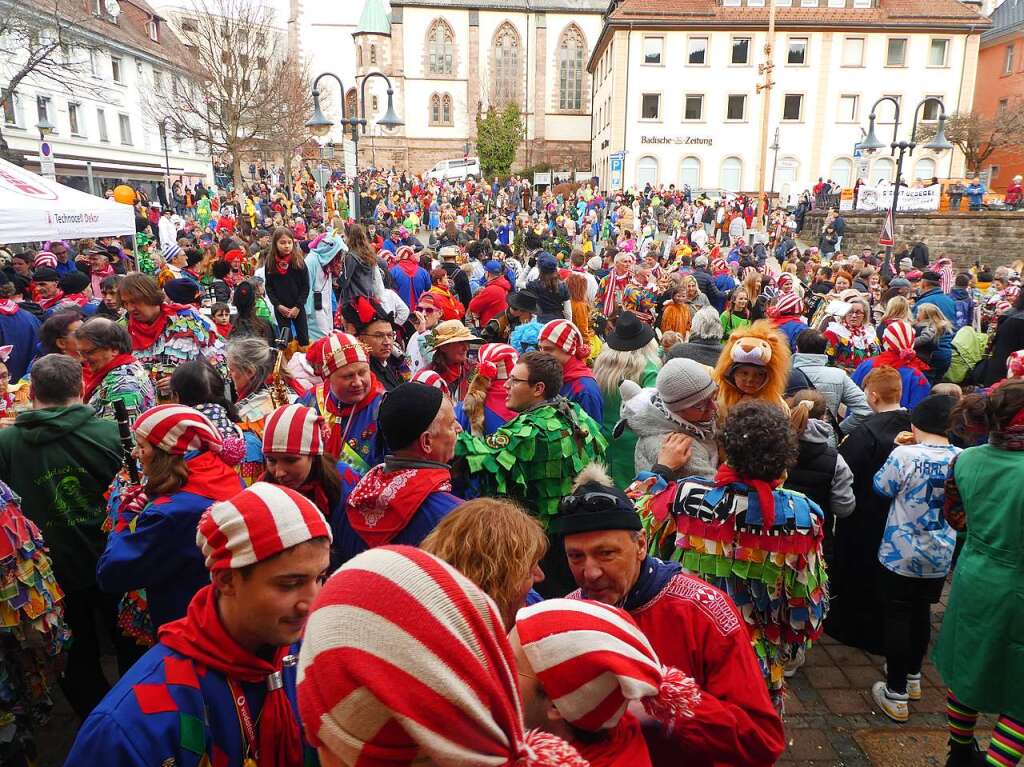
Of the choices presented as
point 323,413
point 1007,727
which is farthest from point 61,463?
point 1007,727

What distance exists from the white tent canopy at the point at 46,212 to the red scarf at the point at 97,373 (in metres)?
4.61

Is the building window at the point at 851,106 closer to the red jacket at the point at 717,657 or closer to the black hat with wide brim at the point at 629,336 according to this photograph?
the black hat with wide brim at the point at 629,336

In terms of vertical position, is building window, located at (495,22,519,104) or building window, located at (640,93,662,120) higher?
building window, located at (495,22,519,104)

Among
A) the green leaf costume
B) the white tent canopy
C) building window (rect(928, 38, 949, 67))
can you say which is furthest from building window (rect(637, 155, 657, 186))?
the green leaf costume

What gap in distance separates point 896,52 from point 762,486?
52.4m

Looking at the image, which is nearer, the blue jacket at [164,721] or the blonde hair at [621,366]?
the blue jacket at [164,721]

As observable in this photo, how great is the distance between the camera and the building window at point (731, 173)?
46125 mm

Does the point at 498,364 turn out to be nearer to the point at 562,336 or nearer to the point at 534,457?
the point at 562,336

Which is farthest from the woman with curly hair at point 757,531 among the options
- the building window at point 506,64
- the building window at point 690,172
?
the building window at point 506,64

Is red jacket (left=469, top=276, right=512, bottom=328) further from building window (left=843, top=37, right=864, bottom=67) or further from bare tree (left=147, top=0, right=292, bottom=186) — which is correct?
building window (left=843, top=37, right=864, bottom=67)

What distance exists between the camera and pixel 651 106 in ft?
150

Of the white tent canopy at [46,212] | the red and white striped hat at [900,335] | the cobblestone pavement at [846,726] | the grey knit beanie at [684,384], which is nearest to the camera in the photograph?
the grey knit beanie at [684,384]

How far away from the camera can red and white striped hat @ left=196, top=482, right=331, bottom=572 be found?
1798 mm

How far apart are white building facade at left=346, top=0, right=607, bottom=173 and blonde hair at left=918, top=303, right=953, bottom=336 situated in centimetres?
5676
